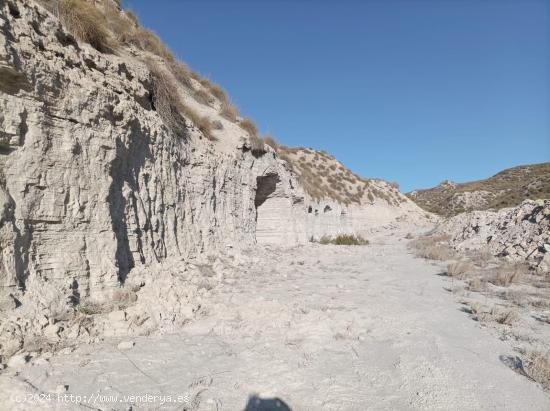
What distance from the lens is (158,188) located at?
7250mm

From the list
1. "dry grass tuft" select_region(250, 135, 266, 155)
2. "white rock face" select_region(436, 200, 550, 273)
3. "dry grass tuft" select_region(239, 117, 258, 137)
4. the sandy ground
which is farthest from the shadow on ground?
"dry grass tuft" select_region(239, 117, 258, 137)

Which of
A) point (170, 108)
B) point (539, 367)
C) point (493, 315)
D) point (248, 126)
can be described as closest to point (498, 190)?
point (248, 126)

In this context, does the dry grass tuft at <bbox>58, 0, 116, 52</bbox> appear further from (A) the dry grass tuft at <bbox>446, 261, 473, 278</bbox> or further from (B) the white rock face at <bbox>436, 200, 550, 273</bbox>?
(B) the white rock face at <bbox>436, 200, 550, 273</bbox>

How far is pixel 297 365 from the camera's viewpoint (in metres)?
3.94

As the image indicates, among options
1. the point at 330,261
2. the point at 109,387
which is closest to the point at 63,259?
the point at 109,387

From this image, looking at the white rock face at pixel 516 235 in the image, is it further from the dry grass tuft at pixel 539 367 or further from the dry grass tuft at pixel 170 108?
the dry grass tuft at pixel 170 108

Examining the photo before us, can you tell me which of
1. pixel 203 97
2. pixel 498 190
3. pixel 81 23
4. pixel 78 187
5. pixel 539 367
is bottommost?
pixel 539 367

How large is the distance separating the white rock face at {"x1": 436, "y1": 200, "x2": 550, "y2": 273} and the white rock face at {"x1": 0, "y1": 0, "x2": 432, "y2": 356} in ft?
36.8

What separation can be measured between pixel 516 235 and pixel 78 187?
52.6ft

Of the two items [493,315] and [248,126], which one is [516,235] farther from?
[248,126]

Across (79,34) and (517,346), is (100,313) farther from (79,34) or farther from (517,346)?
(517,346)

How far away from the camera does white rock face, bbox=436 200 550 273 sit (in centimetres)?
1130

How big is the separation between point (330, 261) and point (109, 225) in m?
8.60

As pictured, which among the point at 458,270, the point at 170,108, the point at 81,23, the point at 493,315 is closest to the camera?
the point at 493,315
